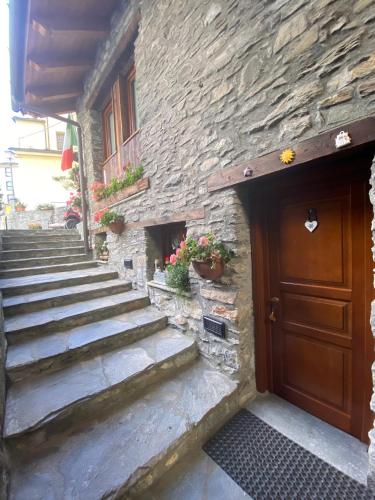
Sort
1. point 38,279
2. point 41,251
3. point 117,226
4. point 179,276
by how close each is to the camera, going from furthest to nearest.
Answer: point 41,251
point 117,226
point 38,279
point 179,276

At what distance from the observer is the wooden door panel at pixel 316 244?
67.3 inches

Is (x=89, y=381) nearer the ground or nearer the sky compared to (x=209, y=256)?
nearer the ground

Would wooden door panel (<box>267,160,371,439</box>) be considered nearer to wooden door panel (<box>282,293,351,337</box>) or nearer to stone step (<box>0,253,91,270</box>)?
wooden door panel (<box>282,293,351,337</box>)

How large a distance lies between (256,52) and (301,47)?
1.24 ft

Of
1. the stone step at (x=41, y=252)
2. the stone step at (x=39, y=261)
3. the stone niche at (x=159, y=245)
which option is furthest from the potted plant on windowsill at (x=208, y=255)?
the stone step at (x=41, y=252)

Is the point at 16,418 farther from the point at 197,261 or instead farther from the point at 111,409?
the point at 197,261

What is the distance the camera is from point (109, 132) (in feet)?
15.9

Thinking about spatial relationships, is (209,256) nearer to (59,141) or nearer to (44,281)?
(44,281)

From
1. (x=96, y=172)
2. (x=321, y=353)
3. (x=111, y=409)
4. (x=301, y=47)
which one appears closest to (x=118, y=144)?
(x=96, y=172)

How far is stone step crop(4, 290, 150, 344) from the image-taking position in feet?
7.40

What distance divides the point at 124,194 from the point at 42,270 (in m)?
1.93

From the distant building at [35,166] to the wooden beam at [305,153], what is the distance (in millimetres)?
12595

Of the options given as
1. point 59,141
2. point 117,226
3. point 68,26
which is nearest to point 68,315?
point 117,226

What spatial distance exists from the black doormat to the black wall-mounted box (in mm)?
790
